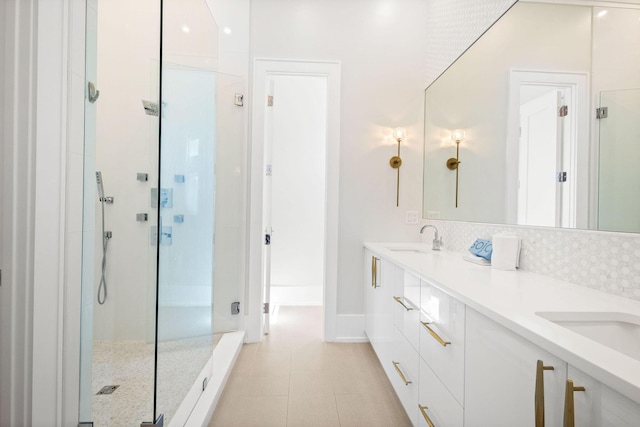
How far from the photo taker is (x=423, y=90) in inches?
104

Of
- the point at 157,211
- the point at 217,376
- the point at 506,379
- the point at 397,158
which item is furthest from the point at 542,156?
the point at 217,376

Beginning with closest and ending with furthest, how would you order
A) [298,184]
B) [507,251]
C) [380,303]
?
[507,251], [380,303], [298,184]

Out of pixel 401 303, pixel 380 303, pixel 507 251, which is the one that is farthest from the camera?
pixel 380 303

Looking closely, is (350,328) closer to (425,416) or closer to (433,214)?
(433,214)

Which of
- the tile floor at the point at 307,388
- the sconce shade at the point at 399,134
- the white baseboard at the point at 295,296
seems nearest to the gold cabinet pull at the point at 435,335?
the tile floor at the point at 307,388

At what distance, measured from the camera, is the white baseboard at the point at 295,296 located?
3.68 metres

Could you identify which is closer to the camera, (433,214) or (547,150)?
(547,150)

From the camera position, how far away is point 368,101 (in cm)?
261

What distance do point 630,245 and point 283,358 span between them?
6.83ft

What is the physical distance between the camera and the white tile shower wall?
1.00 meters

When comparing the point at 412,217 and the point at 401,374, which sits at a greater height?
the point at 412,217

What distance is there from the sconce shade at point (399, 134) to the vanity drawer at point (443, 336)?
159 centimetres

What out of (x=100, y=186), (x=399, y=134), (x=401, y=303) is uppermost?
(x=399, y=134)

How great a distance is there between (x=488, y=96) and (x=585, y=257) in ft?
3.52
